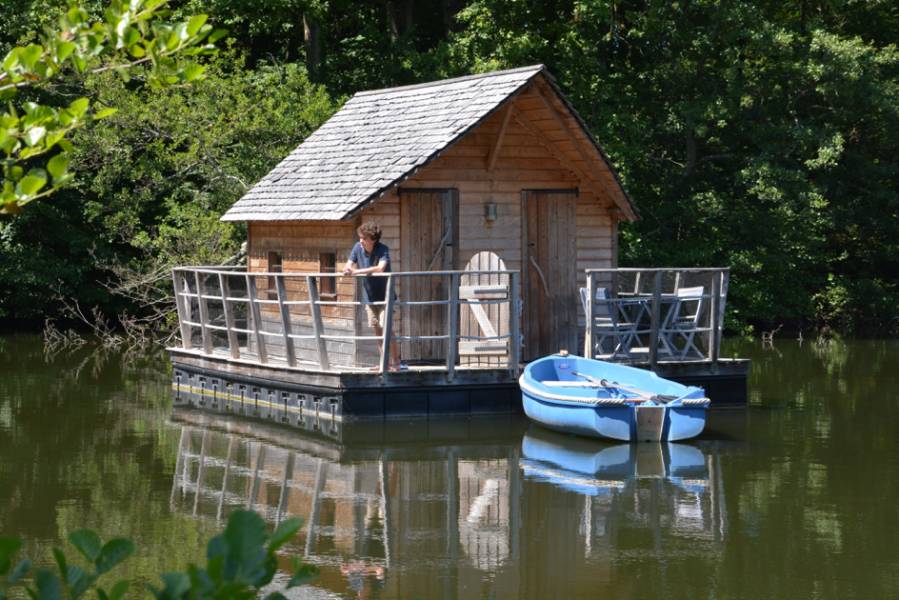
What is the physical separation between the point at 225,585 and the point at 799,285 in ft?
98.7

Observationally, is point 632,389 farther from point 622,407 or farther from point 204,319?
point 204,319

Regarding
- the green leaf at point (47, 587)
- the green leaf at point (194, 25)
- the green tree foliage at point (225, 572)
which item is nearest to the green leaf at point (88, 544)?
the green tree foliage at point (225, 572)

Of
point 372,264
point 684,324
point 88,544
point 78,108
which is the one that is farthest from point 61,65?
point 684,324

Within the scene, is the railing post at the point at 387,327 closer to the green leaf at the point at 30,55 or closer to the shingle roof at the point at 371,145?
A: the shingle roof at the point at 371,145

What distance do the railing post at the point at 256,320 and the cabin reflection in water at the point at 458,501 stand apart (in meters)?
1.26

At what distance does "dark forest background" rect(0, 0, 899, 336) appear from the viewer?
1095 inches

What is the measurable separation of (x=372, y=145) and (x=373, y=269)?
333 cm

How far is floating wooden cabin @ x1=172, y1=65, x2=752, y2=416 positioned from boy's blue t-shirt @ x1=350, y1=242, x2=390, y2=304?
281 mm

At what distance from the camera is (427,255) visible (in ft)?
62.0

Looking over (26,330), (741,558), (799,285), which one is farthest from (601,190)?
(26,330)

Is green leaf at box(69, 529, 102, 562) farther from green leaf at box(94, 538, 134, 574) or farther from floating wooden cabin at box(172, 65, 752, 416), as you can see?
floating wooden cabin at box(172, 65, 752, 416)

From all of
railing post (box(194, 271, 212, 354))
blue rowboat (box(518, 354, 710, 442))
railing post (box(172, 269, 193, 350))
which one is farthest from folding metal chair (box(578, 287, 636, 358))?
railing post (box(172, 269, 193, 350))

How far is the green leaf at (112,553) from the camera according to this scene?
308 cm

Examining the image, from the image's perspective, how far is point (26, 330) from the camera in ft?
104
